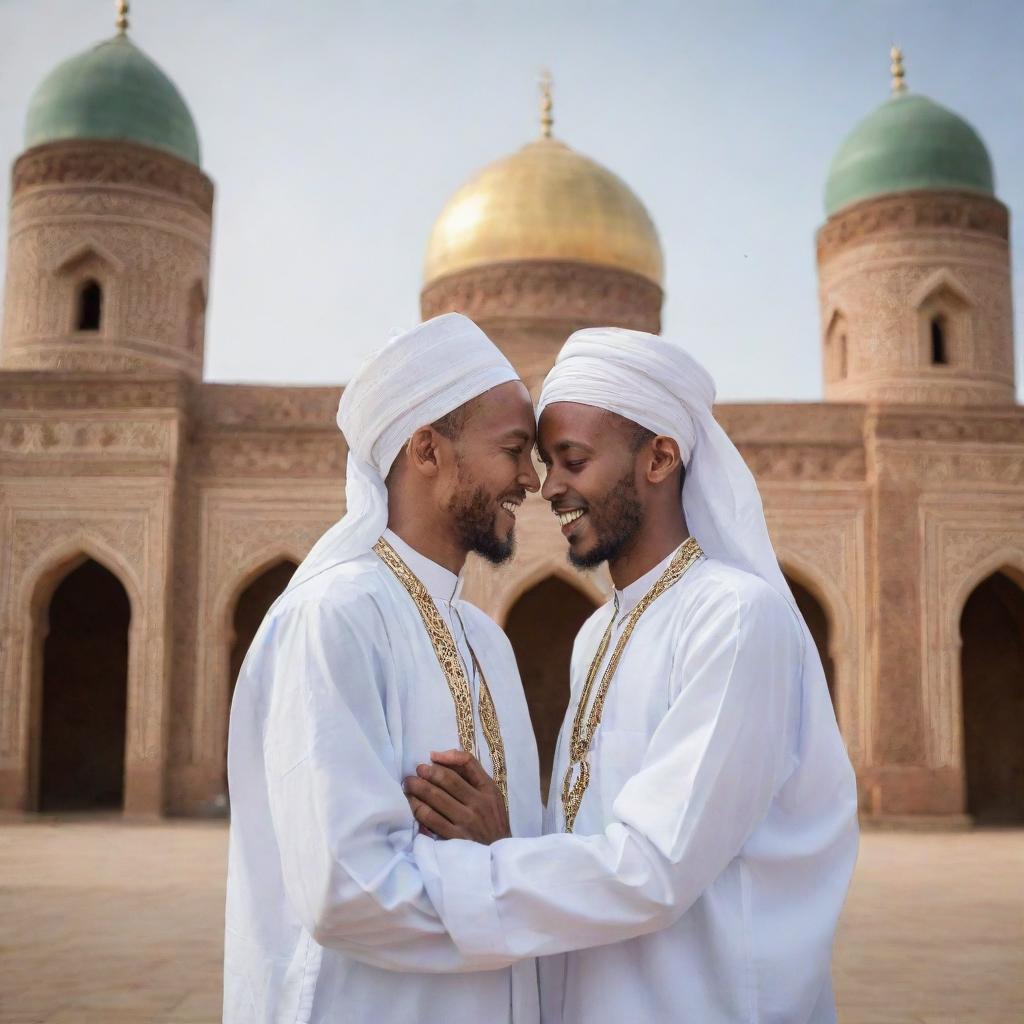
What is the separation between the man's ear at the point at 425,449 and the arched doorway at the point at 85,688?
37.7 ft

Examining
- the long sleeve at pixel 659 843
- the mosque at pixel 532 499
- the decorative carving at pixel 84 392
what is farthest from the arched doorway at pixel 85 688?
the long sleeve at pixel 659 843

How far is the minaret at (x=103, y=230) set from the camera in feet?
42.7

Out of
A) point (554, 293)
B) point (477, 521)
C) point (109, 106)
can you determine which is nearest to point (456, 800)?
point (477, 521)

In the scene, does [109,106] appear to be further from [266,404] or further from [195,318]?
[266,404]

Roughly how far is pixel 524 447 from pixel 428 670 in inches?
16.6

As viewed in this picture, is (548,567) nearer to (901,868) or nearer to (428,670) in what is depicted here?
(901,868)

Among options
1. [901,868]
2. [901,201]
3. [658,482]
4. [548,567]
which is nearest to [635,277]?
[901,201]

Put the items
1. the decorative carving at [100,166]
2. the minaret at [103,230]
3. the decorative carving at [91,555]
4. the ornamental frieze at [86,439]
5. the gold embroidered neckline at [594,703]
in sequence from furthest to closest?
the decorative carving at [100,166]
the minaret at [103,230]
the ornamental frieze at [86,439]
the decorative carving at [91,555]
the gold embroidered neckline at [594,703]

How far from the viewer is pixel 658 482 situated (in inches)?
87.5

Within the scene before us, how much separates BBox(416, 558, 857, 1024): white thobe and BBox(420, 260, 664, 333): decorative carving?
39.1 feet

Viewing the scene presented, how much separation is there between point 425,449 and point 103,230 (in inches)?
473

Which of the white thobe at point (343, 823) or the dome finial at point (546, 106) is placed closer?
the white thobe at point (343, 823)

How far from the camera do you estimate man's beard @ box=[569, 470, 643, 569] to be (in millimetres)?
2170

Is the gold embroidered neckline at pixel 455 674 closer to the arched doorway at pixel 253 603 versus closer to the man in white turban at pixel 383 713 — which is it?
the man in white turban at pixel 383 713
